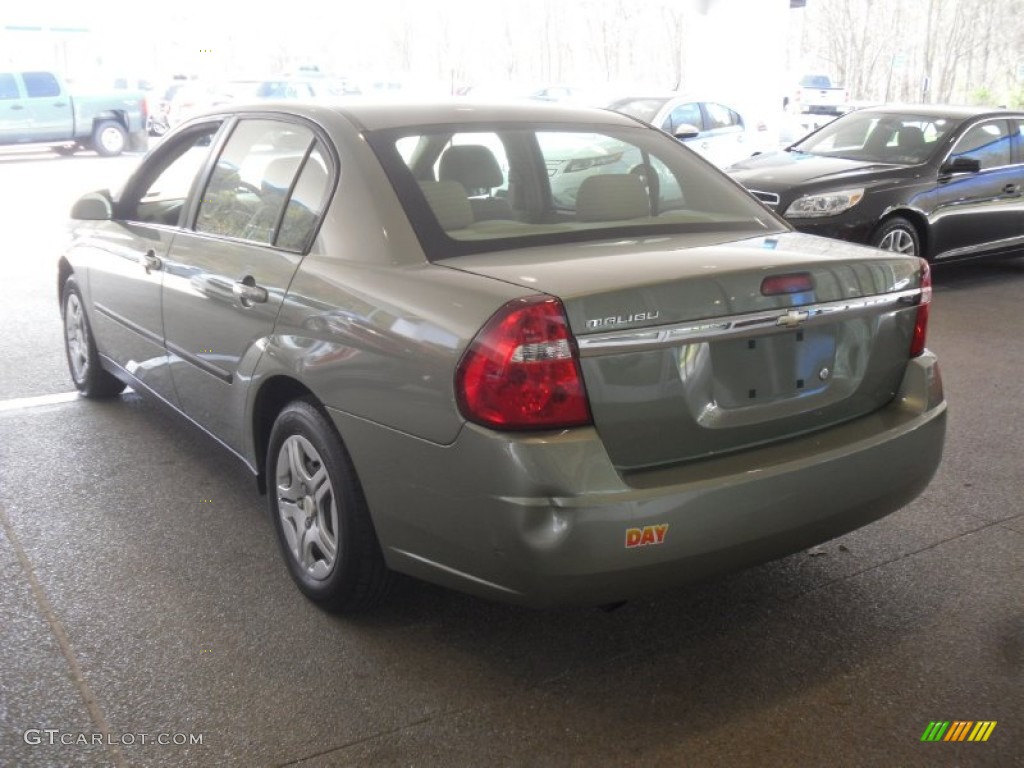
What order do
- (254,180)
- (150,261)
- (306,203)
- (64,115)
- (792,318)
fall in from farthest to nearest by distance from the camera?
(64,115) → (150,261) → (254,180) → (306,203) → (792,318)

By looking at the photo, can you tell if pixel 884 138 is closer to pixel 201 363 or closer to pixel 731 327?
pixel 201 363

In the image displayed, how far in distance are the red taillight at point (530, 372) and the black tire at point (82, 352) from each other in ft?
10.8

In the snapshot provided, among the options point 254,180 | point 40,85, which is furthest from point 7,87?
point 254,180

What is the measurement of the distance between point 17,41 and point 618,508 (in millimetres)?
31777

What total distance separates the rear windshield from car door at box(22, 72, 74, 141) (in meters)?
21.4

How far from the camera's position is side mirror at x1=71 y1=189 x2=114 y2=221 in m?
4.71

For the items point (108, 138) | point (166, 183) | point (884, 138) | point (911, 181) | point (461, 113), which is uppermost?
point (461, 113)

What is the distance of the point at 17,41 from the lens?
2944 centimetres

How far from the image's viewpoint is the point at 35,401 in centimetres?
550

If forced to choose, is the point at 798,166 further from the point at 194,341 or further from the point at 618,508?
the point at 618,508

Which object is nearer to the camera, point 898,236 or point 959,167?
point 898,236

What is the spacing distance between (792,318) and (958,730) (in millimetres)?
1108

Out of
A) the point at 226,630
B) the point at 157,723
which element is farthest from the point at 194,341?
the point at 157,723

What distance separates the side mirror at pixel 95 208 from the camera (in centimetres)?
471
